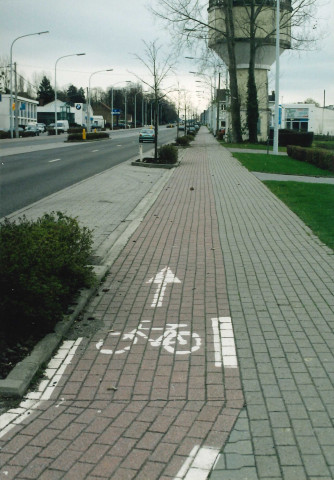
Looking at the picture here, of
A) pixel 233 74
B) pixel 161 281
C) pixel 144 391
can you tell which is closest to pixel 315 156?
pixel 233 74

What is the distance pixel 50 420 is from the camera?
166 inches

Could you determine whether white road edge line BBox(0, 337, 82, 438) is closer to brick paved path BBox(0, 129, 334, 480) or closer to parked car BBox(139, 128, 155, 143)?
brick paved path BBox(0, 129, 334, 480)

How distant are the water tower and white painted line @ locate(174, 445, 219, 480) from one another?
149 ft

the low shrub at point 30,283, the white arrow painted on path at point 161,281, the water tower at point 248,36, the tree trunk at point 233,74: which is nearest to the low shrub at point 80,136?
the tree trunk at point 233,74

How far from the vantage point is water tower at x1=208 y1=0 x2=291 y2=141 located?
4853 cm

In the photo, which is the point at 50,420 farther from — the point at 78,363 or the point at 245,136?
the point at 245,136

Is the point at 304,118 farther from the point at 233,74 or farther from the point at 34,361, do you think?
the point at 34,361

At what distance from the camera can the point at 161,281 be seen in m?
7.79

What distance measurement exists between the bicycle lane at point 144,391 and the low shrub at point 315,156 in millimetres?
19258

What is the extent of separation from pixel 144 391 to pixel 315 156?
25.7 m

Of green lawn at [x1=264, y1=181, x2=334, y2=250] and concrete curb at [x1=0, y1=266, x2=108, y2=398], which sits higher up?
Answer: green lawn at [x1=264, y1=181, x2=334, y2=250]

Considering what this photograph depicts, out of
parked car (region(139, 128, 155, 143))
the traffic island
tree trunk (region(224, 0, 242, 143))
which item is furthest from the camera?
parked car (region(139, 128, 155, 143))

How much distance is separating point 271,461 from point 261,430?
369 mm

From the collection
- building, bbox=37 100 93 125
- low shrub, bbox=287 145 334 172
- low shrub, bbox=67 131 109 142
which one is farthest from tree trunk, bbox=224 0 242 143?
building, bbox=37 100 93 125
